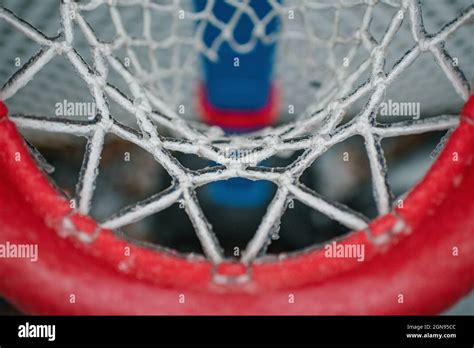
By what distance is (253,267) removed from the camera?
75 cm

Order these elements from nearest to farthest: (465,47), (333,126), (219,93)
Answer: (333,126) < (465,47) < (219,93)

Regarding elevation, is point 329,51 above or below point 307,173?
above

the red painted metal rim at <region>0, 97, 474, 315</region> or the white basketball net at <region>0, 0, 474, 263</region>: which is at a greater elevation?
the white basketball net at <region>0, 0, 474, 263</region>

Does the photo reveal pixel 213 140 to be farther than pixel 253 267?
Yes

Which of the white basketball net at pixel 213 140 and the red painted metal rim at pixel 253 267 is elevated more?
the white basketball net at pixel 213 140

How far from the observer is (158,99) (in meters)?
1.03

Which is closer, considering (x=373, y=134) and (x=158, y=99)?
(x=373, y=134)

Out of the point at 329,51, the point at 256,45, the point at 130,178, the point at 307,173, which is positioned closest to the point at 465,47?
the point at 329,51

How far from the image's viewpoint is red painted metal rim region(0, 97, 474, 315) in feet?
2.25

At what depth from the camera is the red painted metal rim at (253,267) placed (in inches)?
27.0

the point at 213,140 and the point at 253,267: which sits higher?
the point at 213,140

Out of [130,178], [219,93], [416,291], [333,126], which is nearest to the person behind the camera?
[416,291]

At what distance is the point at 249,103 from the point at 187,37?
0.21 m
